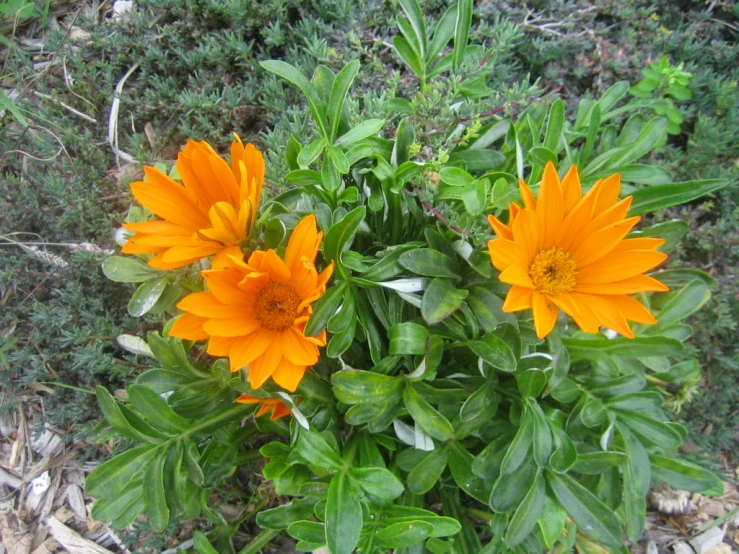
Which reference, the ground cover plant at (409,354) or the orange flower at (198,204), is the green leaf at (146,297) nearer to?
the ground cover plant at (409,354)

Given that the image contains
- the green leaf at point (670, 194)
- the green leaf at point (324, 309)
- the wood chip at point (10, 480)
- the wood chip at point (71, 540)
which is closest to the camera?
the green leaf at point (324, 309)

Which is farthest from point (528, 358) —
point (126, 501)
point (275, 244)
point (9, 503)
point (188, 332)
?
point (9, 503)

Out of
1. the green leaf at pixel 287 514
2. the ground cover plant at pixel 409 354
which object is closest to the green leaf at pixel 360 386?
the ground cover plant at pixel 409 354

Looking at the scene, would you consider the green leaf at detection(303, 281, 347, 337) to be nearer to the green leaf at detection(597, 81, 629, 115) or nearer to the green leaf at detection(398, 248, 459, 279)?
the green leaf at detection(398, 248, 459, 279)

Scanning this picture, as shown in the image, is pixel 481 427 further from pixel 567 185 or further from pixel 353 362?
pixel 567 185

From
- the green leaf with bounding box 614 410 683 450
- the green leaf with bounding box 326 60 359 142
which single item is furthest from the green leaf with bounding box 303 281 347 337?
the green leaf with bounding box 614 410 683 450

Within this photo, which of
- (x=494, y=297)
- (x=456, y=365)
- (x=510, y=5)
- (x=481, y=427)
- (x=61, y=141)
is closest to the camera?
(x=494, y=297)
